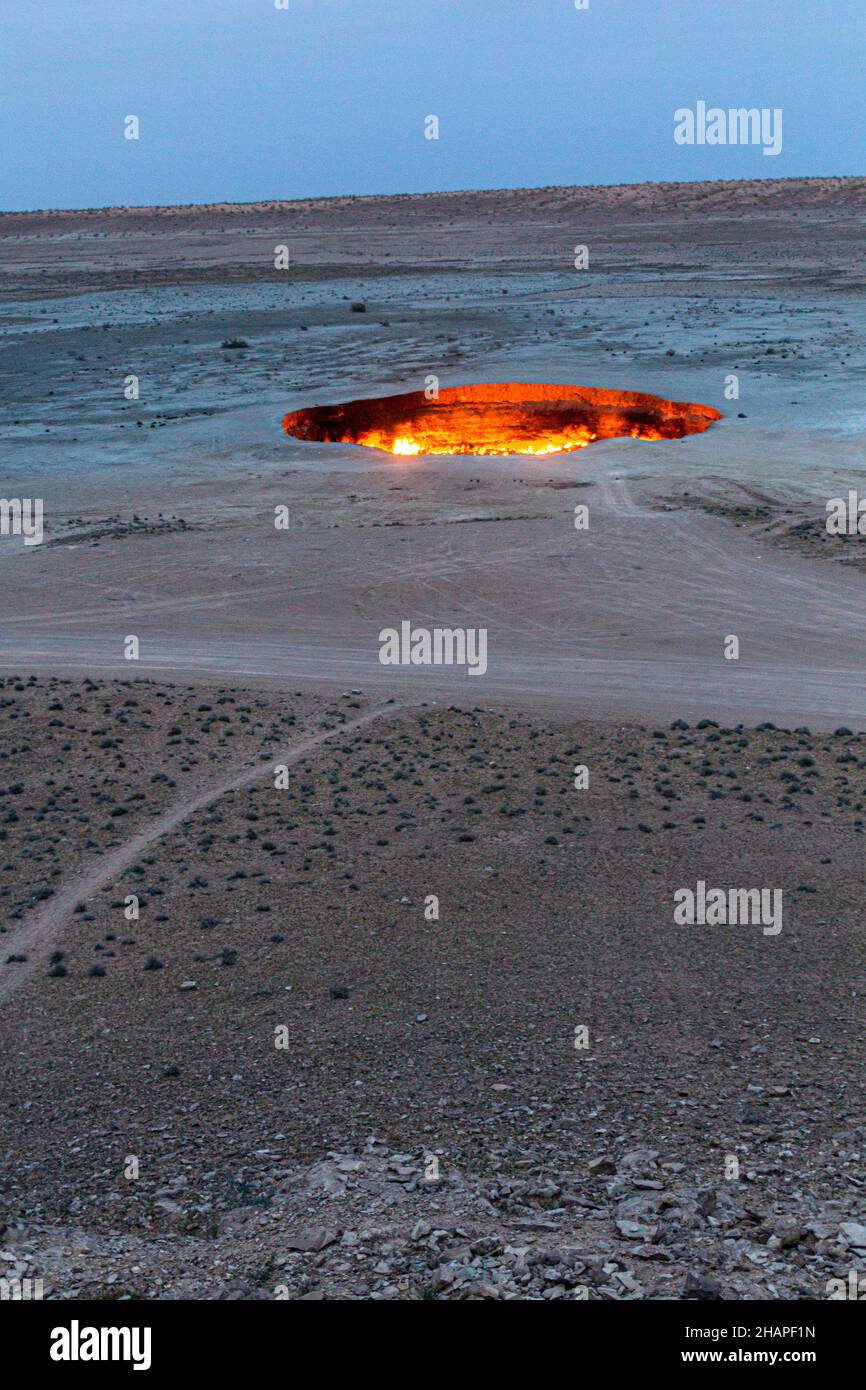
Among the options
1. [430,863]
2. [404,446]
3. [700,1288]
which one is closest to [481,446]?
[404,446]

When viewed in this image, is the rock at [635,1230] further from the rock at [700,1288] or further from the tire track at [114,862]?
the tire track at [114,862]

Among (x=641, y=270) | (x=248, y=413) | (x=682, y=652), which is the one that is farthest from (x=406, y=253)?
(x=682, y=652)

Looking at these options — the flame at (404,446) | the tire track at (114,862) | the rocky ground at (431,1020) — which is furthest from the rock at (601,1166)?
the flame at (404,446)

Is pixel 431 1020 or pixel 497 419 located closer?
pixel 431 1020

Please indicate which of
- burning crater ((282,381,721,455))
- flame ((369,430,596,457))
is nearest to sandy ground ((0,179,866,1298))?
burning crater ((282,381,721,455))

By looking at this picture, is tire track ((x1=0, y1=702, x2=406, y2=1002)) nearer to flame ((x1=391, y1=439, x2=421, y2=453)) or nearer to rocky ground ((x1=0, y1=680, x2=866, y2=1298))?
rocky ground ((x1=0, y1=680, x2=866, y2=1298))

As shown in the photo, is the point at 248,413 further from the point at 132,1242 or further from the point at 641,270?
the point at 641,270

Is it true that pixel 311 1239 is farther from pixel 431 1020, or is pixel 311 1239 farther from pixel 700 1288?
pixel 431 1020
